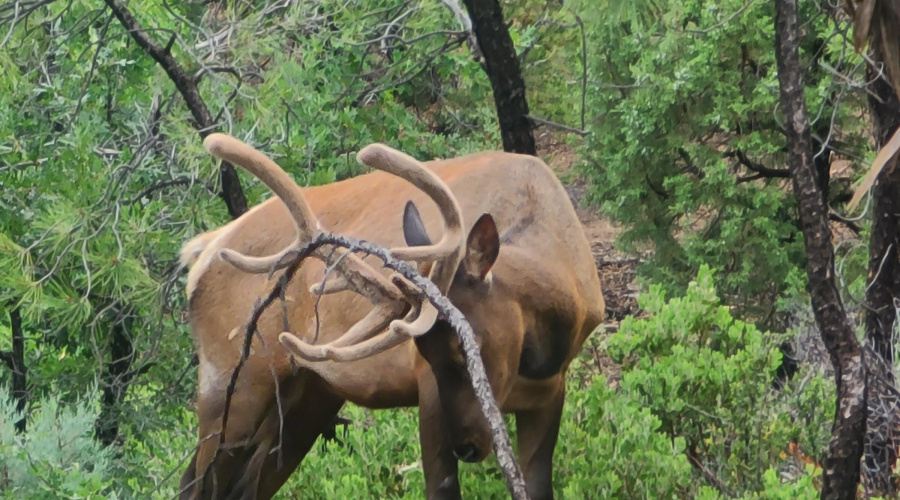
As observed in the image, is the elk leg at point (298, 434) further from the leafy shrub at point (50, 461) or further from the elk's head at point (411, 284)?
the elk's head at point (411, 284)

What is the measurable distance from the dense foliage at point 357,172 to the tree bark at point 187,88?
12cm

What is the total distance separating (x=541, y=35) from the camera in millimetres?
12914

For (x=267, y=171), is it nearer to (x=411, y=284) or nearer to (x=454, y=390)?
(x=411, y=284)

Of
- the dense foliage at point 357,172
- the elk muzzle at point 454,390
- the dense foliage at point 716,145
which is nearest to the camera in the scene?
the elk muzzle at point 454,390

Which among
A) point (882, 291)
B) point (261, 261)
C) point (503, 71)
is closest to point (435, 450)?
point (261, 261)

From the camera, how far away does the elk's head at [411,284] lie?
377 centimetres

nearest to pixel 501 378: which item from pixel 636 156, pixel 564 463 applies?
pixel 564 463

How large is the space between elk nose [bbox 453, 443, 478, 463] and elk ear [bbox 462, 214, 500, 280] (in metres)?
0.66

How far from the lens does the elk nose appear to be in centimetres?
462

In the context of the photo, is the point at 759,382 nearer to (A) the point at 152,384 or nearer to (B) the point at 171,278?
(B) the point at 171,278

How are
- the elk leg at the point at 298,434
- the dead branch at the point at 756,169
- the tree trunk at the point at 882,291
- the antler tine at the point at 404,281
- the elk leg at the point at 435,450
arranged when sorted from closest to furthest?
the antler tine at the point at 404,281 → the elk leg at the point at 435,450 → the tree trunk at the point at 882,291 → the elk leg at the point at 298,434 → the dead branch at the point at 756,169

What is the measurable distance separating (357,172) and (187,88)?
233 centimetres

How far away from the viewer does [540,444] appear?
554 cm

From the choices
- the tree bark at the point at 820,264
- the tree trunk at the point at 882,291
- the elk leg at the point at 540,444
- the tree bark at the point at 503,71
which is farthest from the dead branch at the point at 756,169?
the tree bark at the point at 820,264
